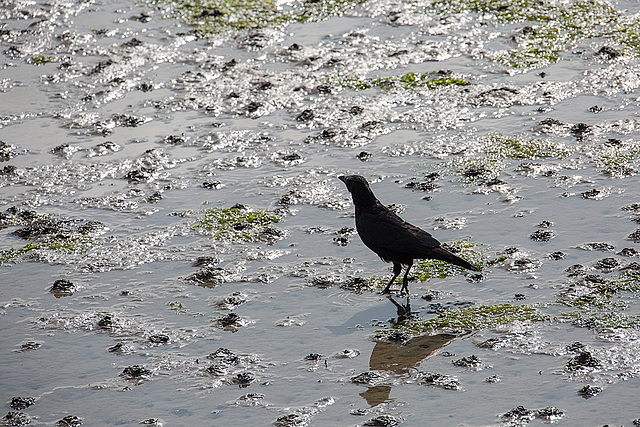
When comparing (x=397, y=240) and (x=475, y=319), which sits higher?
(x=397, y=240)

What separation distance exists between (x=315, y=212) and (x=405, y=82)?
3485mm

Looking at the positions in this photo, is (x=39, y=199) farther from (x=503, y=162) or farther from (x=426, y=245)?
(x=503, y=162)

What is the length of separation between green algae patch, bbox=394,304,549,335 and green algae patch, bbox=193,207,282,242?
198 cm

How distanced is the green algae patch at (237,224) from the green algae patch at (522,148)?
2.86 meters

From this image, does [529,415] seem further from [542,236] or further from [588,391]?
[542,236]

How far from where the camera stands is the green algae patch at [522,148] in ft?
28.1

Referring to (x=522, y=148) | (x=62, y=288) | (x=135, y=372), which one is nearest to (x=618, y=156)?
(x=522, y=148)

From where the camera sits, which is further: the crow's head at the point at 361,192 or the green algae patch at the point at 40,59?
the green algae patch at the point at 40,59

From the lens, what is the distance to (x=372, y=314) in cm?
624

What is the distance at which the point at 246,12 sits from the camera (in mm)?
13227

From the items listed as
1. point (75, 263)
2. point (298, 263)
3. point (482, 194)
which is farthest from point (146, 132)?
point (482, 194)

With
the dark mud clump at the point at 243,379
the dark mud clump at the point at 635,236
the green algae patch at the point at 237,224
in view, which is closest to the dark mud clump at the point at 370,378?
the dark mud clump at the point at 243,379

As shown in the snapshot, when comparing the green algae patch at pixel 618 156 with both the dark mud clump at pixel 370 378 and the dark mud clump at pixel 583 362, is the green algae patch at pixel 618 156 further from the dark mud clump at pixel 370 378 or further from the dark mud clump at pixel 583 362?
the dark mud clump at pixel 370 378

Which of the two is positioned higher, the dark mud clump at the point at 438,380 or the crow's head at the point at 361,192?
the crow's head at the point at 361,192
